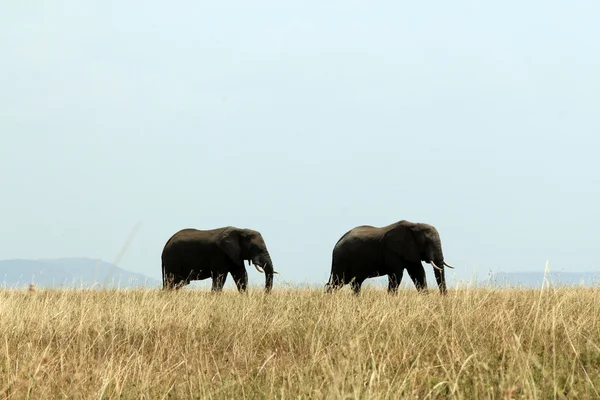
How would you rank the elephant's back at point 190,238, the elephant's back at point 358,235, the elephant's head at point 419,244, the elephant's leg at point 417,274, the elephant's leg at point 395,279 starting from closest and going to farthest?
1. the elephant's head at point 419,244
2. the elephant's leg at point 417,274
3. the elephant's leg at point 395,279
4. the elephant's back at point 358,235
5. the elephant's back at point 190,238

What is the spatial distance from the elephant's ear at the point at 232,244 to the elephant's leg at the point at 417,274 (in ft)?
13.7

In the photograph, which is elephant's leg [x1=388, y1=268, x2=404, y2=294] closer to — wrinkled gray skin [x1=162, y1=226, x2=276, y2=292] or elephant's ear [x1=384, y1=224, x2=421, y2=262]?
elephant's ear [x1=384, y1=224, x2=421, y2=262]

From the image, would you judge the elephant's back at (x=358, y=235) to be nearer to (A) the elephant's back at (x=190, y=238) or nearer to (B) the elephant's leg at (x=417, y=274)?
(B) the elephant's leg at (x=417, y=274)

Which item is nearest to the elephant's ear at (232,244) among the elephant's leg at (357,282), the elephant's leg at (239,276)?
the elephant's leg at (239,276)

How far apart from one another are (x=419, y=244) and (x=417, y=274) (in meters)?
0.68

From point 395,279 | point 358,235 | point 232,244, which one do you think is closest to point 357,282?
point 358,235

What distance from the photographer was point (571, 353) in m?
5.78

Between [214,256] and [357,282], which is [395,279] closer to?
[357,282]

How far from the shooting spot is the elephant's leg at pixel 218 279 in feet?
55.8

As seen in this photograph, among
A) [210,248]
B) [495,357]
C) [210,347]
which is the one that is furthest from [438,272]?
[495,357]

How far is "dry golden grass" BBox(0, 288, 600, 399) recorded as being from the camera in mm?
4797

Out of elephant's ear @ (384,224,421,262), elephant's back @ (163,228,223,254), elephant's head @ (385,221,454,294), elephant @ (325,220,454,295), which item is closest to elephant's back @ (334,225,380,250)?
elephant @ (325,220,454,295)

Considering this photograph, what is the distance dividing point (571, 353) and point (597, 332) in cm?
123

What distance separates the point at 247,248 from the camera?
17.1 m
